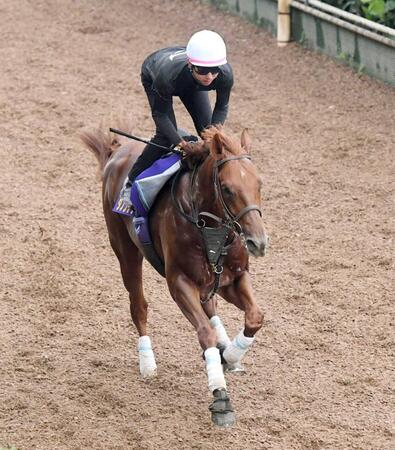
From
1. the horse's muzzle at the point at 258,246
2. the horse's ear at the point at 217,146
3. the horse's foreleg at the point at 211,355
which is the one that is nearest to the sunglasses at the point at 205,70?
the horse's ear at the point at 217,146

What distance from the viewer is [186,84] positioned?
667cm

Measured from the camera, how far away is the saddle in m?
6.86

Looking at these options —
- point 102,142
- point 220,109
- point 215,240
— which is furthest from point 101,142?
point 215,240

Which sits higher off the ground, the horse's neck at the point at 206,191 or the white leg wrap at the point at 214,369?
the horse's neck at the point at 206,191

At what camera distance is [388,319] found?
26.1 ft

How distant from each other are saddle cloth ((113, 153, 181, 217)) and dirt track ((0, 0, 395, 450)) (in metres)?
1.31

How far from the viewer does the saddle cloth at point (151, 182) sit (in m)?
6.84

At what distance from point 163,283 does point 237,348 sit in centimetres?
237

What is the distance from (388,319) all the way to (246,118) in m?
4.52

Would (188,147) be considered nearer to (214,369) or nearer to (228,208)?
(228,208)

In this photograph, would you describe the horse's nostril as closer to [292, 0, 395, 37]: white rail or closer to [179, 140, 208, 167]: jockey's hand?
[179, 140, 208, 167]: jockey's hand

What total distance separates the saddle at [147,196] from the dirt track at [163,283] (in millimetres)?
1008

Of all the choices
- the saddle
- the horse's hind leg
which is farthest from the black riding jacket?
the horse's hind leg

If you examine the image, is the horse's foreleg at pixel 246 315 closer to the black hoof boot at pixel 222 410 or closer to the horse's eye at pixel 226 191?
the black hoof boot at pixel 222 410
